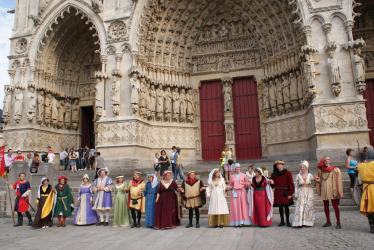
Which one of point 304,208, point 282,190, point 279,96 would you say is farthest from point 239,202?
point 279,96

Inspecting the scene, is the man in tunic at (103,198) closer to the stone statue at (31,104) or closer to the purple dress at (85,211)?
the purple dress at (85,211)

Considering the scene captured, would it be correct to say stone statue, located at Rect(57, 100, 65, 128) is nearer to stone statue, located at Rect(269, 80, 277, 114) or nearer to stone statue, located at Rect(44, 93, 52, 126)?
stone statue, located at Rect(44, 93, 52, 126)

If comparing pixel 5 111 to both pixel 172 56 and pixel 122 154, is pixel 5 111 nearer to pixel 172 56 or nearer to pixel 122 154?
pixel 122 154

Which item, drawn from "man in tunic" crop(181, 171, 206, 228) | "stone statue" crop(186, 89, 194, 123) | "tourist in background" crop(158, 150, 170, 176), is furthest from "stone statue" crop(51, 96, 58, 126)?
"man in tunic" crop(181, 171, 206, 228)

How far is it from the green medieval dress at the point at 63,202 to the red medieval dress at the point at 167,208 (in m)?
2.25

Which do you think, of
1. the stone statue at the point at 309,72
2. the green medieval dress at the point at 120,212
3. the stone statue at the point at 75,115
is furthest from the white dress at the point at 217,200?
the stone statue at the point at 75,115

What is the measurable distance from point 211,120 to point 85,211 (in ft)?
31.6

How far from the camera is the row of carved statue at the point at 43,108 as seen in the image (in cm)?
1456

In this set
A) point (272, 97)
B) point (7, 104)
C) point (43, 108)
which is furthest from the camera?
point (43, 108)

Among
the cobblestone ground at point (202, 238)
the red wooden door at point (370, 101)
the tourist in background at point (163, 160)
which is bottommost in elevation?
the cobblestone ground at point (202, 238)

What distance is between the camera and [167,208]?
20.9 feet

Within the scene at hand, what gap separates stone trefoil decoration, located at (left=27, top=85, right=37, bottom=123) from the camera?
1442 centimetres

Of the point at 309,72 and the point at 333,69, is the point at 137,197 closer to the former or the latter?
the point at 309,72

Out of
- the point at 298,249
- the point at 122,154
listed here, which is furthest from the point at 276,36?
the point at 298,249
